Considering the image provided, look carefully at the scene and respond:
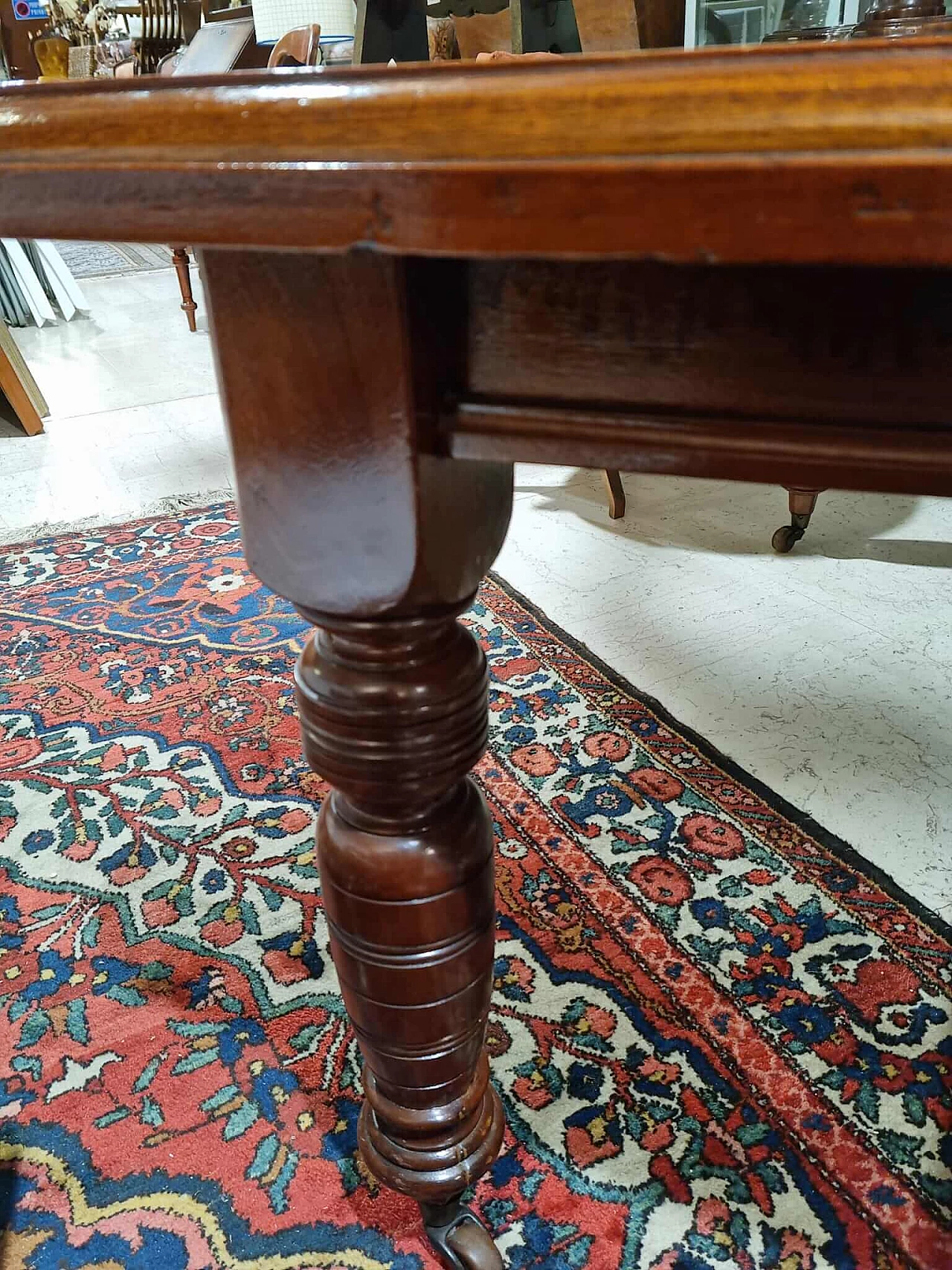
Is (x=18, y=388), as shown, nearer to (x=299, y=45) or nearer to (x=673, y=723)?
(x=299, y=45)

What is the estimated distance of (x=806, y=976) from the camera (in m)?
0.93

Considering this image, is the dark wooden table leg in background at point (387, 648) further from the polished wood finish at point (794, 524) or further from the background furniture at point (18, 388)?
the background furniture at point (18, 388)

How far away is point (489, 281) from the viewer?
1.14 feet

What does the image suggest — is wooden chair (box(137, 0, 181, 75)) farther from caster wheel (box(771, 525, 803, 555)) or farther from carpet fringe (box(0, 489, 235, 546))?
caster wheel (box(771, 525, 803, 555))

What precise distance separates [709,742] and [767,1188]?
608 mm

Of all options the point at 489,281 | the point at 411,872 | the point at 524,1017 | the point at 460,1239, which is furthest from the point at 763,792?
the point at 489,281

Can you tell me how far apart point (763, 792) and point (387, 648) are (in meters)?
0.83

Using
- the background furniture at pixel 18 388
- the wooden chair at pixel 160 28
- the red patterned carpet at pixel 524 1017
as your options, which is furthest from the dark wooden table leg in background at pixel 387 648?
the wooden chair at pixel 160 28

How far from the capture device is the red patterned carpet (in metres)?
0.74

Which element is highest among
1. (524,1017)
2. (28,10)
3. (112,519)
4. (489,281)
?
(28,10)

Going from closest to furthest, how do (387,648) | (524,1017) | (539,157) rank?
(539,157), (387,648), (524,1017)

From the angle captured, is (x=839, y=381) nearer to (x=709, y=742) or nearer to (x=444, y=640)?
(x=444, y=640)

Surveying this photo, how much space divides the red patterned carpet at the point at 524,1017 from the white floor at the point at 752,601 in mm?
91

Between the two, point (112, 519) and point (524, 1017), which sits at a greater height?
point (524, 1017)
